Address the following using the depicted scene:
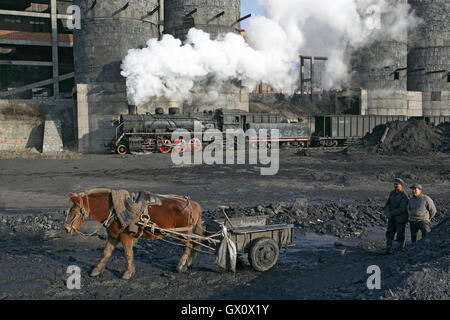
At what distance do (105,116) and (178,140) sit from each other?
8.45 meters

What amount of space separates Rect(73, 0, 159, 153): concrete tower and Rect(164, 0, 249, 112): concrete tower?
7.64 metres

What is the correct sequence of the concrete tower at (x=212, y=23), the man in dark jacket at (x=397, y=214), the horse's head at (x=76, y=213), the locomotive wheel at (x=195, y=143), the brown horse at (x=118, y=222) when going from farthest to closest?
the concrete tower at (x=212, y=23), the locomotive wheel at (x=195, y=143), the man in dark jacket at (x=397, y=214), the brown horse at (x=118, y=222), the horse's head at (x=76, y=213)

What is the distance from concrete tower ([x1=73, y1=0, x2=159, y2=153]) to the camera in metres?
35.0

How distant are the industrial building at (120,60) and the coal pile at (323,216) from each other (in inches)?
969

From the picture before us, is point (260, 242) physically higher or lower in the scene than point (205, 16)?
lower

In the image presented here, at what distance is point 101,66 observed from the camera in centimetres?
3522

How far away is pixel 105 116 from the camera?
115 ft

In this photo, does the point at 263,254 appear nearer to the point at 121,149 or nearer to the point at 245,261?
the point at 245,261

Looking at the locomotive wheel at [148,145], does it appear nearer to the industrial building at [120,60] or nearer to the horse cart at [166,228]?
the industrial building at [120,60]

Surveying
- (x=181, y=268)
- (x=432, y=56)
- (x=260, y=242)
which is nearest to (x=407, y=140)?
(x=432, y=56)

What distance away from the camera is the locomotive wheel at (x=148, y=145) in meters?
31.1

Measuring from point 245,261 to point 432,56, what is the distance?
52410mm

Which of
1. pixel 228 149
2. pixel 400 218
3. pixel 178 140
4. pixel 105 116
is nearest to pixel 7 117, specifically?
pixel 105 116

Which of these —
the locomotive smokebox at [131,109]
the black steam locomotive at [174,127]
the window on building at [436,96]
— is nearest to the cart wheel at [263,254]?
the black steam locomotive at [174,127]
